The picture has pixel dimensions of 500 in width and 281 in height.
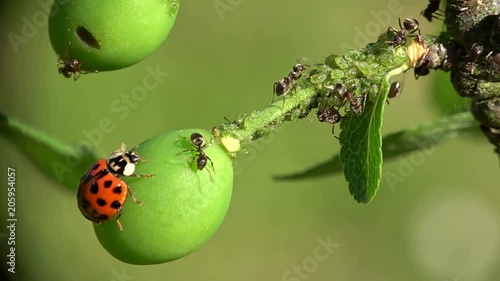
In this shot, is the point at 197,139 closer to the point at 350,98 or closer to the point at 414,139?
the point at 350,98

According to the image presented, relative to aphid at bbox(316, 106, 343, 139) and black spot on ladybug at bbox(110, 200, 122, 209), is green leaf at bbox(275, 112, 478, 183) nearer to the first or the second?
aphid at bbox(316, 106, 343, 139)

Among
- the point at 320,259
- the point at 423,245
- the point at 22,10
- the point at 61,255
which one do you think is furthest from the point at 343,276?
the point at 22,10

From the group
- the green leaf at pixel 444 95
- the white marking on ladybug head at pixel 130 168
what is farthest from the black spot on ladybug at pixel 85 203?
the green leaf at pixel 444 95

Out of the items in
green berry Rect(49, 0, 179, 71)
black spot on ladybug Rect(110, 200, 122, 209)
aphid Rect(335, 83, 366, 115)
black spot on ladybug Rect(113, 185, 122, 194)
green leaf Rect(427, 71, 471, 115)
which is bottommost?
black spot on ladybug Rect(110, 200, 122, 209)

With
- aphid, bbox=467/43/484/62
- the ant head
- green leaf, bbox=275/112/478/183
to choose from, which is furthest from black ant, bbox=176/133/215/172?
aphid, bbox=467/43/484/62

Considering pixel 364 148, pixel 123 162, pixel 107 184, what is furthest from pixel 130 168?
pixel 364 148

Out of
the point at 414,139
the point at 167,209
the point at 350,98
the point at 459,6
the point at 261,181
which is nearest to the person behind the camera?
the point at 167,209

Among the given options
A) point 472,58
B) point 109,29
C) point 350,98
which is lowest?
point 109,29
